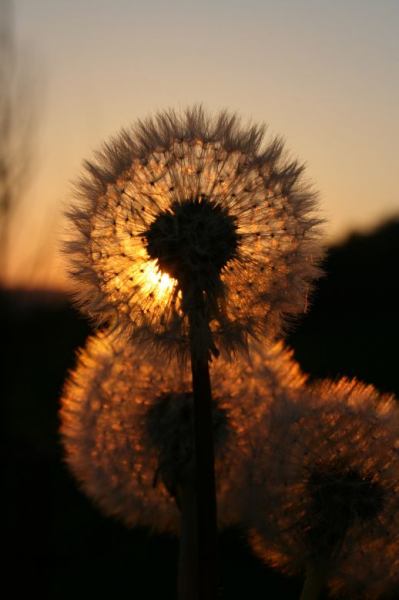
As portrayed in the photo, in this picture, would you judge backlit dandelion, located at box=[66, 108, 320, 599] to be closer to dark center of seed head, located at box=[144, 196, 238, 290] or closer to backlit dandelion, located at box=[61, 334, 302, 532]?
dark center of seed head, located at box=[144, 196, 238, 290]

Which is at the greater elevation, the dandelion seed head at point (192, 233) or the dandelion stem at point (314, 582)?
the dandelion seed head at point (192, 233)

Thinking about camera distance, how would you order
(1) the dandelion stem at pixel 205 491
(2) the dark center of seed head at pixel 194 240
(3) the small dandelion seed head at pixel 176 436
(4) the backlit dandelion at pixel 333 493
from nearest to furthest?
(1) the dandelion stem at pixel 205 491 → (2) the dark center of seed head at pixel 194 240 → (4) the backlit dandelion at pixel 333 493 → (3) the small dandelion seed head at pixel 176 436

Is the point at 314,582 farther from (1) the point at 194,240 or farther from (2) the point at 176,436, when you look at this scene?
(1) the point at 194,240

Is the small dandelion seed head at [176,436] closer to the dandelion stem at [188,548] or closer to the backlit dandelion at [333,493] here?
the dandelion stem at [188,548]

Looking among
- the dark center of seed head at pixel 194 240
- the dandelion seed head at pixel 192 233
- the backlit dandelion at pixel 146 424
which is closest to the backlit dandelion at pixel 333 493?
the backlit dandelion at pixel 146 424

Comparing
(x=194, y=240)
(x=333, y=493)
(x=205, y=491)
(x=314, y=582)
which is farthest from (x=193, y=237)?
(x=314, y=582)

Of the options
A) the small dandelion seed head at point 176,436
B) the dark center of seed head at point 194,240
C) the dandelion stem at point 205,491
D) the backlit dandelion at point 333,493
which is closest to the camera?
the dandelion stem at point 205,491
